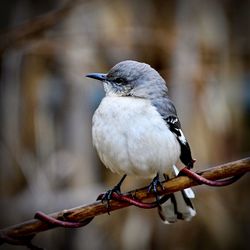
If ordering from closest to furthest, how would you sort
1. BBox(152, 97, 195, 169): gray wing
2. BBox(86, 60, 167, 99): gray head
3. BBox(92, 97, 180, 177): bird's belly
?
BBox(92, 97, 180, 177): bird's belly → BBox(152, 97, 195, 169): gray wing → BBox(86, 60, 167, 99): gray head

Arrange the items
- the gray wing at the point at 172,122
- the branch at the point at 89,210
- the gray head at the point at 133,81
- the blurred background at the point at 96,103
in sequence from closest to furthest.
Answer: the branch at the point at 89,210 < the gray wing at the point at 172,122 < the gray head at the point at 133,81 < the blurred background at the point at 96,103

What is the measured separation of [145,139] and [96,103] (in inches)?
111

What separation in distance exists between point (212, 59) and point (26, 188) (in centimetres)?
223

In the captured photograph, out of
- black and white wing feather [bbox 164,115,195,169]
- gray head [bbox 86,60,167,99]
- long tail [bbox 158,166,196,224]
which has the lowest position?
long tail [bbox 158,166,196,224]

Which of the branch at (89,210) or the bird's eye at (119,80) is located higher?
the bird's eye at (119,80)

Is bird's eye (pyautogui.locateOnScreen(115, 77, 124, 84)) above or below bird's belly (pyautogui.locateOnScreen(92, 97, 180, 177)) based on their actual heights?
above

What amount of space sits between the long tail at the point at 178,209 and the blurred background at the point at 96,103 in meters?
1.96

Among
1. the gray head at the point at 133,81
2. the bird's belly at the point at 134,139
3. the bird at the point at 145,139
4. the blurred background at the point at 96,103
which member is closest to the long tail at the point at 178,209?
the bird at the point at 145,139

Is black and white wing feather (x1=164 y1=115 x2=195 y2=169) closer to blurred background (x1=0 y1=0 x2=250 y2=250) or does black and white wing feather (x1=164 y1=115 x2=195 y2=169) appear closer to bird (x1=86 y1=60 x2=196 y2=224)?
bird (x1=86 y1=60 x2=196 y2=224)

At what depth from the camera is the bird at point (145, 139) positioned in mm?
3146

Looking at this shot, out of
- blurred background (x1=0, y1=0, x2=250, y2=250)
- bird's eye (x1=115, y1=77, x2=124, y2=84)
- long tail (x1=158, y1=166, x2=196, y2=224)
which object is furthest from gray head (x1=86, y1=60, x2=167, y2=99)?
blurred background (x1=0, y1=0, x2=250, y2=250)

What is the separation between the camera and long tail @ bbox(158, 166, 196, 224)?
3232 mm

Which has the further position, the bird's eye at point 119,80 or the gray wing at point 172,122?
the bird's eye at point 119,80

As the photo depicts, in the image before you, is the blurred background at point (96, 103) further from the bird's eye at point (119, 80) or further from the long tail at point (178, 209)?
the long tail at point (178, 209)
